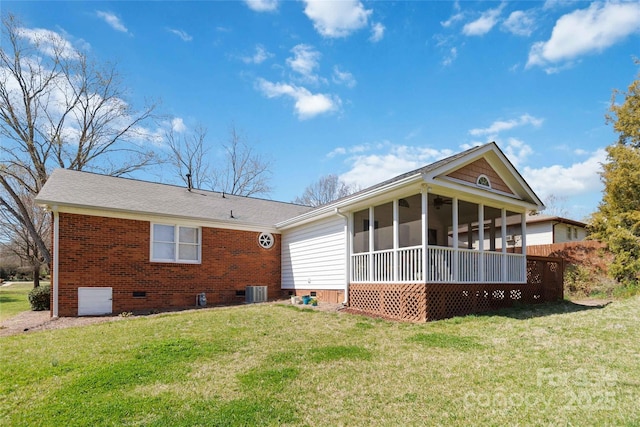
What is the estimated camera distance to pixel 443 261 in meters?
9.66

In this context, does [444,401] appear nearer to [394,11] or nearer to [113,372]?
[113,372]

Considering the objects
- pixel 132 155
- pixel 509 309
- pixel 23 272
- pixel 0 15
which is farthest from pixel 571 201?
pixel 23 272

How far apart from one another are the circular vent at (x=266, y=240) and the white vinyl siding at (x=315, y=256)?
0.53 meters

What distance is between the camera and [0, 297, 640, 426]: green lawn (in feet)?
13.0

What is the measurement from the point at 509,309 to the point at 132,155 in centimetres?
2503

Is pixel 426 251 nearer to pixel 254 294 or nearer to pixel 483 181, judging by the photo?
pixel 483 181

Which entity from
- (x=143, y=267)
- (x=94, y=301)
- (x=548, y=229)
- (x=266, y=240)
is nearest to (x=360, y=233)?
(x=266, y=240)

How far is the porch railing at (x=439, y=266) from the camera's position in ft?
31.5

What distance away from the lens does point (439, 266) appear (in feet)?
31.6

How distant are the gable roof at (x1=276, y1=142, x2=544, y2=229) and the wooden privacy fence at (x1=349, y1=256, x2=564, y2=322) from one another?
2231 mm

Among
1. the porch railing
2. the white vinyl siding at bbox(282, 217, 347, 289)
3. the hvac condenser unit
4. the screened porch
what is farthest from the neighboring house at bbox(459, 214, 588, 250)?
the hvac condenser unit

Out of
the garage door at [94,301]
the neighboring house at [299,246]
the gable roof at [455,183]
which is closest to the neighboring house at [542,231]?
the neighboring house at [299,246]

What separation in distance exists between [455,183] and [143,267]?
1029 cm

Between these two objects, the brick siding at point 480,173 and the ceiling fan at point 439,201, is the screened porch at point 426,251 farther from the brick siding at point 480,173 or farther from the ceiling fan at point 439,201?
the brick siding at point 480,173
